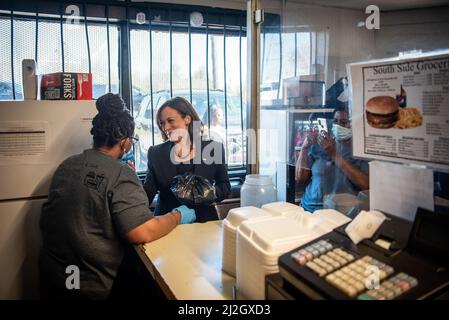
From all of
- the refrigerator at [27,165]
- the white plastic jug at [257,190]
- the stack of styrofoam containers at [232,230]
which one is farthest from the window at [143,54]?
the stack of styrofoam containers at [232,230]

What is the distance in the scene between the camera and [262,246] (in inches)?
31.2

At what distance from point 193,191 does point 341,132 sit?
103 centimetres

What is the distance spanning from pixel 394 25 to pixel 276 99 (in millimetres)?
670

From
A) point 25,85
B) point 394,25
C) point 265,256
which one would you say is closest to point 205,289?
point 265,256

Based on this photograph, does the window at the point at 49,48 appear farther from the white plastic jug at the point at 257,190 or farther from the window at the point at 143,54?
the white plastic jug at the point at 257,190

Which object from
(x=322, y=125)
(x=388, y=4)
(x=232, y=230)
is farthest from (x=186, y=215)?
(x=388, y=4)

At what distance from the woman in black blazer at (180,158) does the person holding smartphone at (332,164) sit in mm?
806

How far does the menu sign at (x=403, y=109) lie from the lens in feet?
2.51

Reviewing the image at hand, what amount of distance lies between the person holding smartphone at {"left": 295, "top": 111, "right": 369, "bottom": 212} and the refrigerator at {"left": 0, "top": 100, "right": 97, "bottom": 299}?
131cm

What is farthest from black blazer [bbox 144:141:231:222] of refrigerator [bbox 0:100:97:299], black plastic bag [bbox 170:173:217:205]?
refrigerator [bbox 0:100:97:299]

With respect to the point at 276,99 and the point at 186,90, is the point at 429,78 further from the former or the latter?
the point at 186,90

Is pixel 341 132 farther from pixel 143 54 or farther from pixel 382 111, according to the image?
pixel 143 54

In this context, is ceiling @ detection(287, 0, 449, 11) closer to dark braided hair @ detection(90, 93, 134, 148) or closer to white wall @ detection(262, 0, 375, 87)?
white wall @ detection(262, 0, 375, 87)

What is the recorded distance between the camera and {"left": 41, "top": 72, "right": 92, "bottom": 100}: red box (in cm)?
199
